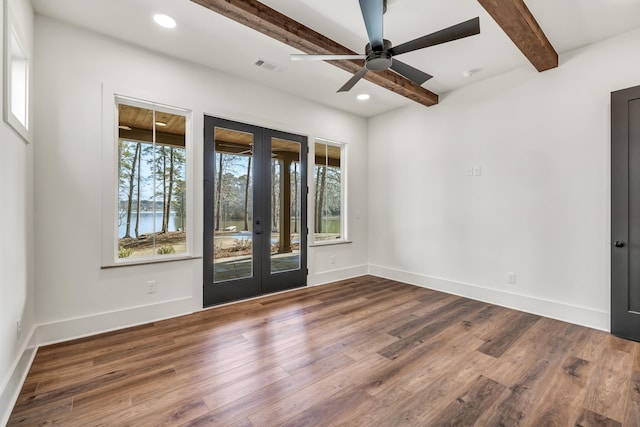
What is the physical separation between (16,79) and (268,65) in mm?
2208

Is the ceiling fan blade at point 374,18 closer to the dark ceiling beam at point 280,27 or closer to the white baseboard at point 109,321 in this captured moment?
the dark ceiling beam at point 280,27

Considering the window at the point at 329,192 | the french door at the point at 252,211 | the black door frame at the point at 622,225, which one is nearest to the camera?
the black door frame at the point at 622,225

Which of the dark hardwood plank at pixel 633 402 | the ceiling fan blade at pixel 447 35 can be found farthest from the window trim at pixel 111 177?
the dark hardwood plank at pixel 633 402

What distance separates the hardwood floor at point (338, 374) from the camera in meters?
1.78

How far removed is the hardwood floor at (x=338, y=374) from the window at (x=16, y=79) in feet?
5.93

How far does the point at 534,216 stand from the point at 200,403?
3809 mm

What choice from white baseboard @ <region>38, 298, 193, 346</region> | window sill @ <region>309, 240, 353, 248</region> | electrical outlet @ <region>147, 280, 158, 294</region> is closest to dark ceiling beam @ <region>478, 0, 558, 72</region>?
window sill @ <region>309, 240, 353, 248</region>

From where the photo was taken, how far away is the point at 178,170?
3.38m

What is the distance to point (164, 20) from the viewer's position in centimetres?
265

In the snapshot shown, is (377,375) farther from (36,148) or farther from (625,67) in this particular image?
(625,67)

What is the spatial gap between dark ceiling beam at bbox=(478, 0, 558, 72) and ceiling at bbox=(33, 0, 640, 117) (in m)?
0.10

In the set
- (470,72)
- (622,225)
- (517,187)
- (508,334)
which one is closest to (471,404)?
(508,334)

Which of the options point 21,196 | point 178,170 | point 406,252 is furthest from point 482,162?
point 21,196

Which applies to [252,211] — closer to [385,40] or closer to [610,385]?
[385,40]
